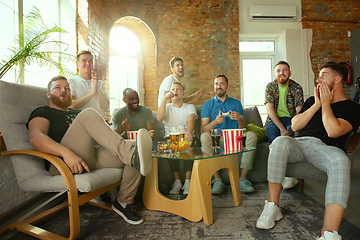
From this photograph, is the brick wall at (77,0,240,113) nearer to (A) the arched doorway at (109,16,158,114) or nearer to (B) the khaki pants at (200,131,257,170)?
(A) the arched doorway at (109,16,158,114)

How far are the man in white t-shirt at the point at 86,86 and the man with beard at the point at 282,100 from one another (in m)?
1.88

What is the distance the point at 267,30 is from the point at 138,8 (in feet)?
8.95

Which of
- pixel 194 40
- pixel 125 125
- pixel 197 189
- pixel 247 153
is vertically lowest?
pixel 197 189

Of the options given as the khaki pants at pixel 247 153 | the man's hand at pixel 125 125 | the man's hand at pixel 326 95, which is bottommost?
the khaki pants at pixel 247 153

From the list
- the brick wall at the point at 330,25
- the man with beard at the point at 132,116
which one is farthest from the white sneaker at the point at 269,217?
the brick wall at the point at 330,25

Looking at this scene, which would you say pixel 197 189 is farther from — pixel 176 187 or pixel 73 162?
pixel 73 162

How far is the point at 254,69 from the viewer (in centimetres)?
544

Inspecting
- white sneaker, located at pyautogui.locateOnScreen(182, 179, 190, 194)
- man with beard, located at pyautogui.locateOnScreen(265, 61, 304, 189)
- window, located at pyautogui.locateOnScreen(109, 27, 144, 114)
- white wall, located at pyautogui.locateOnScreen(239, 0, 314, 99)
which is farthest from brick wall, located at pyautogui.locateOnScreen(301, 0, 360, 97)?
white sneaker, located at pyautogui.locateOnScreen(182, 179, 190, 194)

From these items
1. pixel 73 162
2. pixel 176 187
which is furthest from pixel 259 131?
pixel 73 162

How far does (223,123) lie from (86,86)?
1535 millimetres

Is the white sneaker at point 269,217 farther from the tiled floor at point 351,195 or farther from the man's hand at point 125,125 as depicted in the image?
the man's hand at point 125,125

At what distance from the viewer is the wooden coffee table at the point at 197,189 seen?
5.21 feet

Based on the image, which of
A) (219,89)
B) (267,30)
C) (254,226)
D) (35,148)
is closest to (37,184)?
(35,148)

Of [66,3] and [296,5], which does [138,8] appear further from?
[296,5]
